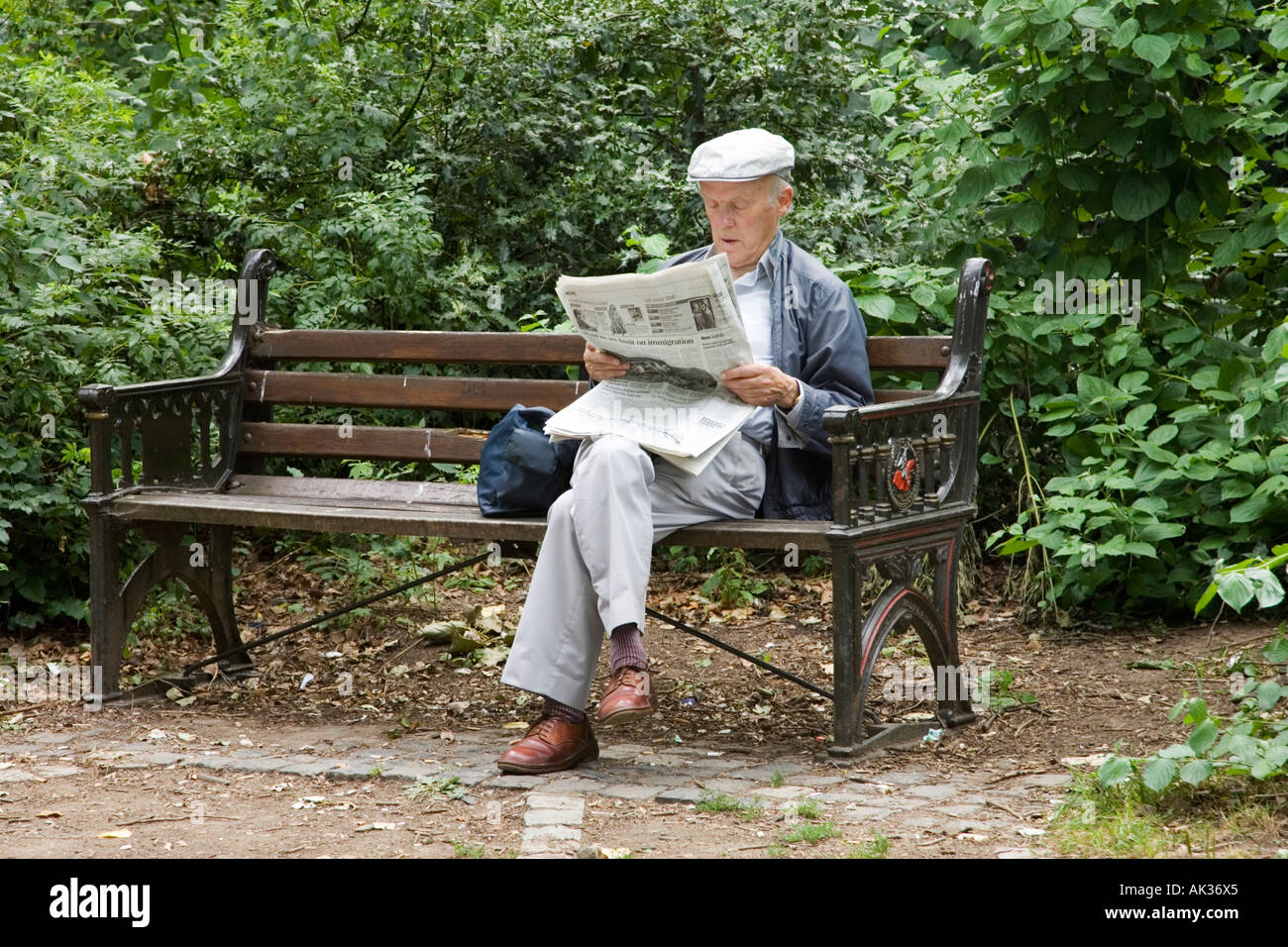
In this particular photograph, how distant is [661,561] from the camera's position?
6.86 meters

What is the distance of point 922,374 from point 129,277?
3026 mm

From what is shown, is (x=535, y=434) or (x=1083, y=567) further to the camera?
(x=1083, y=567)

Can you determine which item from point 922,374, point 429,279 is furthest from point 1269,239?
point 429,279

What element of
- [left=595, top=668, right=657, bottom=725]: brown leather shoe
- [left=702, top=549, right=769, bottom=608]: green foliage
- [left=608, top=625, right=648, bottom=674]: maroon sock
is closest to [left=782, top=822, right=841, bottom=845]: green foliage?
[left=595, top=668, right=657, bottom=725]: brown leather shoe

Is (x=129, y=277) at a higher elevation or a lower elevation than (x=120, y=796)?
higher

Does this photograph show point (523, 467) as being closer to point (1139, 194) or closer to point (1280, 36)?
point (1139, 194)

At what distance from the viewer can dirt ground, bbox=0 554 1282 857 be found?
352 centimetres

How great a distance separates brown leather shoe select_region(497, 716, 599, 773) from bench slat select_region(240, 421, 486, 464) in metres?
1.16

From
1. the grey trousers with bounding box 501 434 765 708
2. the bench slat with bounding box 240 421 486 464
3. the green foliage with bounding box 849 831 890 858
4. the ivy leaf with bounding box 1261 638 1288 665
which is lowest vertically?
the green foliage with bounding box 849 831 890 858

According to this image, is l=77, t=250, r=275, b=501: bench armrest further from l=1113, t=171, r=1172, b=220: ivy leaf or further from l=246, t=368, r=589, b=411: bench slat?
l=1113, t=171, r=1172, b=220: ivy leaf

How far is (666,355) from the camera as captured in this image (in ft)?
13.6

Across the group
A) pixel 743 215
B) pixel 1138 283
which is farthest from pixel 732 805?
pixel 1138 283

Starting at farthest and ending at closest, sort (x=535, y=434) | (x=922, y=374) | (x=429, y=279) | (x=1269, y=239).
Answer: (x=429, y=279) < (x=922, y=374) < (x=1269, y=239) < (x=535, y=434)

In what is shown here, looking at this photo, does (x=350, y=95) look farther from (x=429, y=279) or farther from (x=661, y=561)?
(x=661, y=561)
